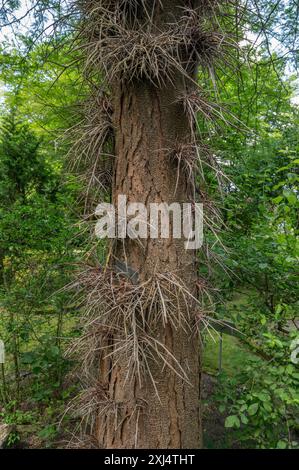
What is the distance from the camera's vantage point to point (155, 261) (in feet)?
4.00

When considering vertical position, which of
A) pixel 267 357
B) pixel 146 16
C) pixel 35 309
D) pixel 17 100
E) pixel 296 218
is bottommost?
pixel 267 357

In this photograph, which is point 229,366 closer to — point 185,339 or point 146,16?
point 185,339

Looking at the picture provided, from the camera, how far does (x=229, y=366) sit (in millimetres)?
2596

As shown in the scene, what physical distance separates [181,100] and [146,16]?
33 centimetres

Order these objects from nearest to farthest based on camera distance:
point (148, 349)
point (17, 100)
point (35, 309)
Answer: point (148, 349), point (35, 309), point (17, 100)

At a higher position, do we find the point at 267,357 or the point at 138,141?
the point at 138,141

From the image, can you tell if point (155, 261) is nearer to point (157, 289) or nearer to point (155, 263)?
point (155, 263)

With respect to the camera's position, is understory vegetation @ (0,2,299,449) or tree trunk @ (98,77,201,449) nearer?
tree trunk @ (98,77,201,449)

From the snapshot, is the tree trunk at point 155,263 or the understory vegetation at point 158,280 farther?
the understory vegetation at point 158,280

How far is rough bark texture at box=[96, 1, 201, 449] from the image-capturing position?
46.6 inches

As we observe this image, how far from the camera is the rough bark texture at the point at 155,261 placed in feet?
3.89

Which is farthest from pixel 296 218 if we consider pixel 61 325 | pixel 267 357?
pixel 61 325

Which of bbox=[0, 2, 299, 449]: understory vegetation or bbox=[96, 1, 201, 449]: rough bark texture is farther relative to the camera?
bbox=[0, 2, 299, 449]: understory vegetation

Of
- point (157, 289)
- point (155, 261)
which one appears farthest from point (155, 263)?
point (157, 289)
